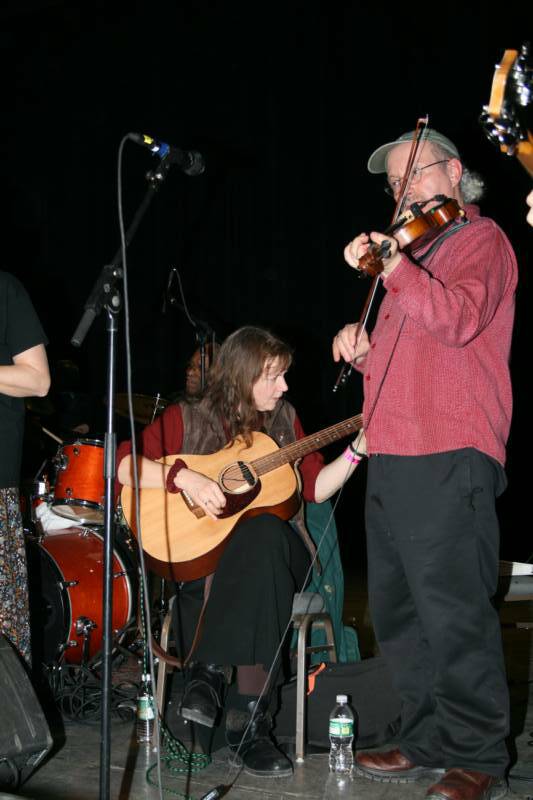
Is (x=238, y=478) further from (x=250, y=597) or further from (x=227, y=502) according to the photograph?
(x=250, y=597)

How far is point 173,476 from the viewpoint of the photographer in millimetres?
2736

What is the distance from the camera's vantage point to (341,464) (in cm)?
275

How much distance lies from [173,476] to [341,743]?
95 cm

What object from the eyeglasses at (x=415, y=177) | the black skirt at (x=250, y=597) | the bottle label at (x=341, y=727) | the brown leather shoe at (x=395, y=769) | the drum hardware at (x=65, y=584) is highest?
the eyeglasses at (x=415, y=177)

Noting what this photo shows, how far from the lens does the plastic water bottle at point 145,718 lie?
105 inches

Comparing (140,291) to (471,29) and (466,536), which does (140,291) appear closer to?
(471,29)

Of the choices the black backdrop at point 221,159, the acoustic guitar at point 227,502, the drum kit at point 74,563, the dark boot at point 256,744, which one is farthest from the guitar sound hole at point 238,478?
the black backdrop at point 221,159

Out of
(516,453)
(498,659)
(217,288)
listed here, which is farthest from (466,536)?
(217,288)

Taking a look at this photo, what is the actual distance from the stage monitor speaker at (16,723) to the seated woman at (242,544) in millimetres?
463

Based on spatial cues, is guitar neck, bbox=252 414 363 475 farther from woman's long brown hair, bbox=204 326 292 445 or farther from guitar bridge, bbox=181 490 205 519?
guitar bridge, bbox=181 490 205 519

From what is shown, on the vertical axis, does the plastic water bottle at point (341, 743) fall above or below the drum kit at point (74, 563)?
below

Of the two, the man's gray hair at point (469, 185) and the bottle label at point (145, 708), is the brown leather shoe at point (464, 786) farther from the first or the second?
the man's gray hair at point (469, 185)

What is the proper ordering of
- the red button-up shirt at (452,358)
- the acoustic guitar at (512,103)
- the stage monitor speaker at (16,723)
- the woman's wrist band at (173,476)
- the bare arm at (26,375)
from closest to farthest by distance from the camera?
the acoustic guitar at (512,103) → the red button-up shirt at (452,358) → the stage monitor speaker at (16,723) → the bare arm at (26,375) → the woman's wrist band at (173,476)

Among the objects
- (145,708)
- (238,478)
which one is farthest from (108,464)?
(145,708)
